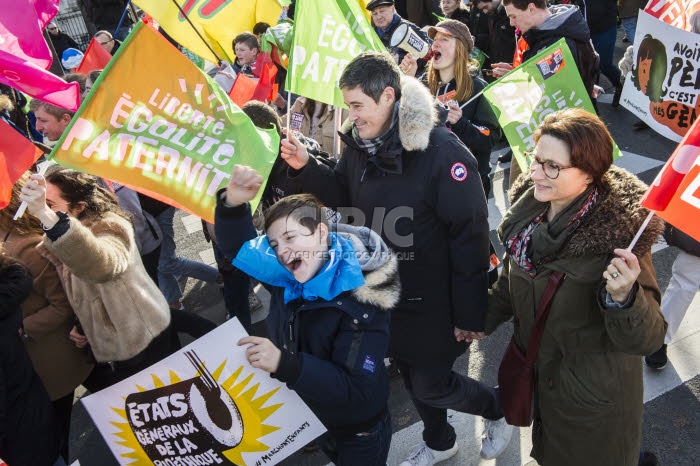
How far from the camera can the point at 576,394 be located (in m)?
2.43

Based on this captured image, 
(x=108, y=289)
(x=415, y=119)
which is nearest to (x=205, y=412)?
(x=108, y=289)

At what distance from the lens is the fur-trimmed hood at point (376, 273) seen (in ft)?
7.59

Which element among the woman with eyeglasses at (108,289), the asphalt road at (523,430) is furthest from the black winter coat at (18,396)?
the asphalt road at (523,430)

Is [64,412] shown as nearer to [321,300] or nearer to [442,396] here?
[321,300]

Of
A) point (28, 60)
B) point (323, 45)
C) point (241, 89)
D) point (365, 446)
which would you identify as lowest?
point (365, 446)

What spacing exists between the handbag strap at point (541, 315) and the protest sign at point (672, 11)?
2366mm

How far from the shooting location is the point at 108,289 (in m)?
2.97

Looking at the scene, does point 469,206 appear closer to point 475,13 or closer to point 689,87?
point 689,87

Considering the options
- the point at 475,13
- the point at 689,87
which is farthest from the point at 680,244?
the point at 475,13

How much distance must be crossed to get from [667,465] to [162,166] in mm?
2960

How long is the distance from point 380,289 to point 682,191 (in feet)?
3.61

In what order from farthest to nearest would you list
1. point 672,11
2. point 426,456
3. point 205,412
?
point 672,11 < point 426,456 < point 205,412

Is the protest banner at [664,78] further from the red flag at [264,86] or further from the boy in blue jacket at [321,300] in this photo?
the red flag at [264,86]

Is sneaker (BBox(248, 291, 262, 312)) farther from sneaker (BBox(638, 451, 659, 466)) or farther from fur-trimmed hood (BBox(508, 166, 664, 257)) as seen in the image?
fur-trimmed hood (BBox(508, 166, 664, 257))
